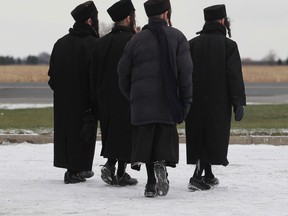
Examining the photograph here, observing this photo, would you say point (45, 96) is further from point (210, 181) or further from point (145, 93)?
point (145, 93)

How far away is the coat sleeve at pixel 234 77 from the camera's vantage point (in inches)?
339

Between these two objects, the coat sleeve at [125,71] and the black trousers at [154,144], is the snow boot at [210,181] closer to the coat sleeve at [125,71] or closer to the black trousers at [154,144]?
the black trousers at [154,144]

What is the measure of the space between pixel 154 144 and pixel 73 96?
1.50 m

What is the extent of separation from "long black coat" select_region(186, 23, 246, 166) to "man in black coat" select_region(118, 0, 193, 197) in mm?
669

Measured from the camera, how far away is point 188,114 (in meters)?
8.91

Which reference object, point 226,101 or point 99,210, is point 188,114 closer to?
point 226,101

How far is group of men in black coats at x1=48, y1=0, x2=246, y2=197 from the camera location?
806 cm

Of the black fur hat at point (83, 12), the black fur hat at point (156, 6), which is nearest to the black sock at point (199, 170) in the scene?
the black fur hat at point (156, 6)

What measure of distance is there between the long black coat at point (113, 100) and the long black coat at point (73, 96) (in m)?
0.36

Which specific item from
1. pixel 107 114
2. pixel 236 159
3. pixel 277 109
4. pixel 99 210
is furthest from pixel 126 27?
pixel 277 109

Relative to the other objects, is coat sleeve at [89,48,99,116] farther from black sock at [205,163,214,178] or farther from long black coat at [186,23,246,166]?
black sock at [205,163,214,178]

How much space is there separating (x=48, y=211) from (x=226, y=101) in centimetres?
232

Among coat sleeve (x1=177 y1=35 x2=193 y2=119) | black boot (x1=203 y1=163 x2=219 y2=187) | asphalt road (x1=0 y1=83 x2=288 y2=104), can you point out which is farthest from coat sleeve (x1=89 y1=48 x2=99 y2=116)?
asphalt road (x1=0 y1=83 x2=288 y2=104)

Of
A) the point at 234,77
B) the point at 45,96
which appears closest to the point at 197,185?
the point at 234,77
